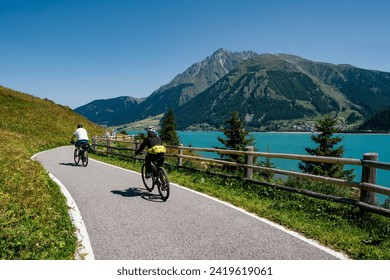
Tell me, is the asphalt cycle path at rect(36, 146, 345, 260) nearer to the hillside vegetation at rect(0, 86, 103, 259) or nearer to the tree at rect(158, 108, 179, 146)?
the hillside vegetation at rect(0, 86, 103, 259)

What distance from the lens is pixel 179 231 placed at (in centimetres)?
683

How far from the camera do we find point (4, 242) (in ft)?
18.7

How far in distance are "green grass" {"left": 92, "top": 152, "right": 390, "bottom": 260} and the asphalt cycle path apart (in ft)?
1.37

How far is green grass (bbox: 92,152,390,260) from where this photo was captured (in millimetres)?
6207

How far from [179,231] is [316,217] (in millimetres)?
3696

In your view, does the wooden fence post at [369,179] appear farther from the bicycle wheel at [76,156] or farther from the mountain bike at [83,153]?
the bicycle wheel at [76,156]

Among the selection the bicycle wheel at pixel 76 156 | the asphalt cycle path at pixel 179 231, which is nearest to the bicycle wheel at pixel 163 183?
the asphalt cycle path at pixel 179 231

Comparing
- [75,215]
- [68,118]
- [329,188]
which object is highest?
[68,118]

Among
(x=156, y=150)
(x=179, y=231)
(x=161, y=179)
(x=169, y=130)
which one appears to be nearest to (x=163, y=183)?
(x=161, y=179)

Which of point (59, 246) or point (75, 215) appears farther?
point (75, 215)
